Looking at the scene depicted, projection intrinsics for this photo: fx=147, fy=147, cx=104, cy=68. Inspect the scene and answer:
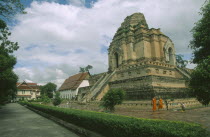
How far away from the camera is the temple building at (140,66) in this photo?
18547 mm

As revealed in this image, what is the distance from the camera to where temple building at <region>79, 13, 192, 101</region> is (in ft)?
60.8

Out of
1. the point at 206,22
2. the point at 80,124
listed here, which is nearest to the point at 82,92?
the point at 80,124

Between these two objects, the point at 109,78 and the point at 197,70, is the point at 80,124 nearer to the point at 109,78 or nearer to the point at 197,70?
the point at 197,70

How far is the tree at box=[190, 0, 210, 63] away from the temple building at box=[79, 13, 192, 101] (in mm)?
5224

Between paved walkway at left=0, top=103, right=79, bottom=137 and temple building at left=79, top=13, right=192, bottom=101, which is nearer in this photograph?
paved walkway at left=0, top=103, right=79, bottom=137

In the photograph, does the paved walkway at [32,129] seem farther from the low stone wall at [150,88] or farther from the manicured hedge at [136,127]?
the low stone wall at [150,88]

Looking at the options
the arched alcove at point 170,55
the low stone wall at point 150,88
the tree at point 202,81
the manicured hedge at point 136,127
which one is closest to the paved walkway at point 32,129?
the manicured hedge at point 136,127

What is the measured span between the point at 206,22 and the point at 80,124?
521 inches

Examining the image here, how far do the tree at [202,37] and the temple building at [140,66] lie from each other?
17.1ft

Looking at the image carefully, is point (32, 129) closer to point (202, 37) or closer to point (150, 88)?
point (150, 88)

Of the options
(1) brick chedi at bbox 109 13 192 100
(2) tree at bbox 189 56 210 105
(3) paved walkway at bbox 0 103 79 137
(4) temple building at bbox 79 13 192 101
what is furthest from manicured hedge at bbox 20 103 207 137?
(1) brick chedi at bbox 109 13 192 100

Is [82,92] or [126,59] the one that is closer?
[126,59]

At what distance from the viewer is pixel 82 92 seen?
29.4 m

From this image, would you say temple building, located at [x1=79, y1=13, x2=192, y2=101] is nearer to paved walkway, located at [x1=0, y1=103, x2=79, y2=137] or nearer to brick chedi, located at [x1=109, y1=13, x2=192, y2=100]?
brick chedi, located at [x1=109, y1=13, x2=192, y2=100]
